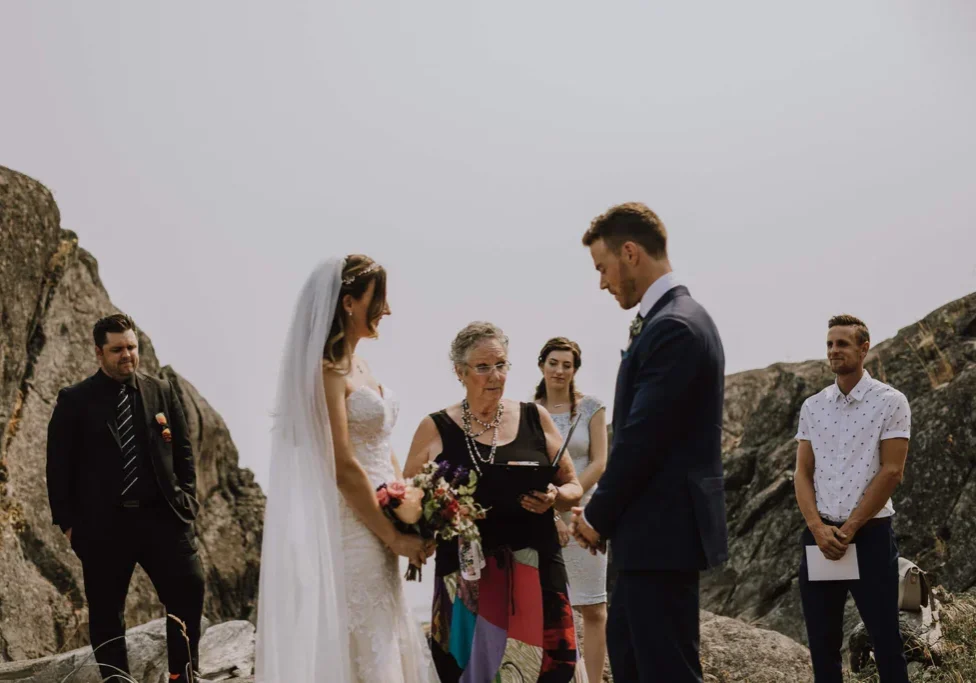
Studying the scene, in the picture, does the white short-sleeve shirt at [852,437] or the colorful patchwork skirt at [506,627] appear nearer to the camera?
the colorful patchwork skirt at [506,627]

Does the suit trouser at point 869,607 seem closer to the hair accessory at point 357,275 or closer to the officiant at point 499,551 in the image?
the officiant at point 499,551

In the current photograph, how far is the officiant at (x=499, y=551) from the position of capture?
4797 mm

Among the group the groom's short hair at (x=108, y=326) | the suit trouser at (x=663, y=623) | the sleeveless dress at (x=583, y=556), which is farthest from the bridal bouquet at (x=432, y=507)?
the groom's short hair at (x=108, y=326)

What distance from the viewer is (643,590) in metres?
3.74

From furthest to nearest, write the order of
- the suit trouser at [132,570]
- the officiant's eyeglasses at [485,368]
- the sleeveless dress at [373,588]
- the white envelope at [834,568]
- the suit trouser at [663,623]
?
1. the suit trouser at [132,570]
2. the white envelope at [834,568]
3. the officiant's eyeglasses at [485,368]
4. the sleeveless dress at [373,588]
5. the suit trouser at [663,623]

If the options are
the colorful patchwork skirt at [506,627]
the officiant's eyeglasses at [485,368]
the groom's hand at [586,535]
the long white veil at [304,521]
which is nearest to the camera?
the groom's hand at [586,535]

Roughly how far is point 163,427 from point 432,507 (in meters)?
2.51

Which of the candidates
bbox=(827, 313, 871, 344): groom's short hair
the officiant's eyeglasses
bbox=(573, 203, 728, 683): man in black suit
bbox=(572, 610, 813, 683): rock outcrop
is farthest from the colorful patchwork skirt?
bbox=(827, 313, 871, 344): groom's short hair

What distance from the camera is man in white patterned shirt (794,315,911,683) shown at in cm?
543

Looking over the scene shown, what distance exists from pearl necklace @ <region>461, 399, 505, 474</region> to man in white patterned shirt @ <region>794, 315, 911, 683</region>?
1.92 metres

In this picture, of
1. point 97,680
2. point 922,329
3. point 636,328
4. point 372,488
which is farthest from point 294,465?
point 922,329

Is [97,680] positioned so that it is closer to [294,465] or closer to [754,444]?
[294,465]

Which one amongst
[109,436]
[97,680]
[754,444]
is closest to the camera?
[109,436]

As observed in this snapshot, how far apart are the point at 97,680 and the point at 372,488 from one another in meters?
3.57
